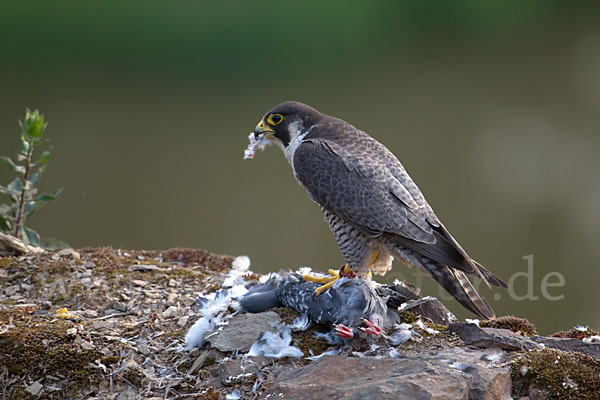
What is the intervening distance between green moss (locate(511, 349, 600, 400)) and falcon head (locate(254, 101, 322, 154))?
61.2 inches

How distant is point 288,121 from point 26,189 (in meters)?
1.61

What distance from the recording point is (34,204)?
3.73 meters

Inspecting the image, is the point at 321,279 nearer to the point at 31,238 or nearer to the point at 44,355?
the point at 44,355

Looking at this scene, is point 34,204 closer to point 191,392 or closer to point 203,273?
point 203,273

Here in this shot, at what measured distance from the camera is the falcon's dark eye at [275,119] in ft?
10.7

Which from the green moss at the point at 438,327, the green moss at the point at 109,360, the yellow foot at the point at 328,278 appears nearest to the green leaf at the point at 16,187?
the green moss at the point at 109,360

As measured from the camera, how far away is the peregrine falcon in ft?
8.87

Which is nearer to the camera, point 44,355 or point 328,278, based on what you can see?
point 44,355

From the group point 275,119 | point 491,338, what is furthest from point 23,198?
point 491,338

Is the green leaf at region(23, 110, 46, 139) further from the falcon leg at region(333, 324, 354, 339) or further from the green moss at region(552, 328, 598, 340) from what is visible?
the green moss at region(552, 328, 598, 340)

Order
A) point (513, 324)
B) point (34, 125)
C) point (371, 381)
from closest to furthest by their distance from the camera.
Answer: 1. point (371, 381)
2. point (513, 324)
3. point (34, 125)

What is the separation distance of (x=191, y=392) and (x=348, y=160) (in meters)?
1.26

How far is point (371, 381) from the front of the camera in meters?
2.08

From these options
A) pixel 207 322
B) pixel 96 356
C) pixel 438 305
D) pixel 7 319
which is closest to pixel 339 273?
pixel 438 305
